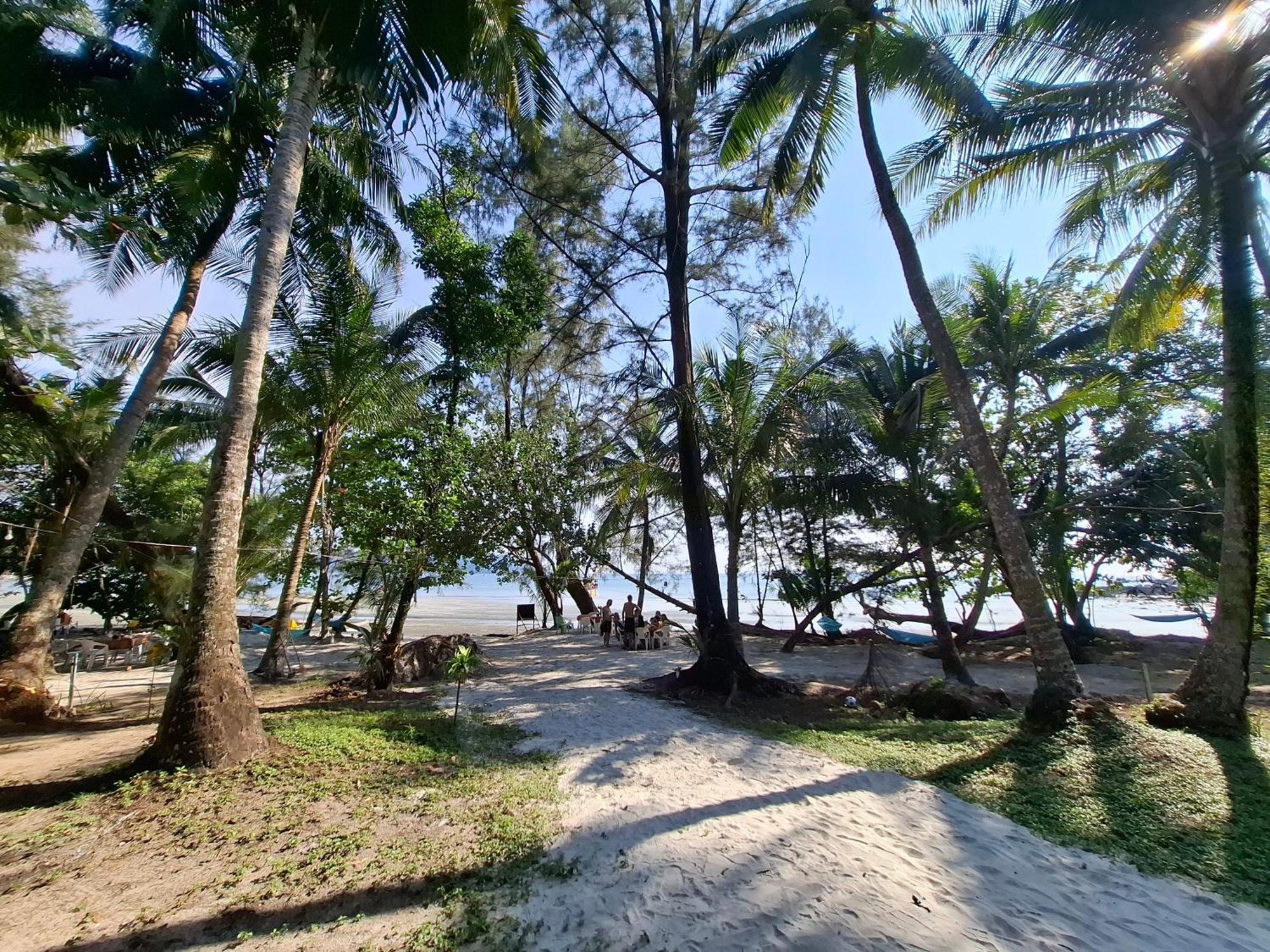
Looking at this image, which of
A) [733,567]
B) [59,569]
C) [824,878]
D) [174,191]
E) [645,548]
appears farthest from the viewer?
[645,548]

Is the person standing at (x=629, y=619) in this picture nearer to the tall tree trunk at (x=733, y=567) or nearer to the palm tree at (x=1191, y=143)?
the tall tree trunk at (x=733, y=567)

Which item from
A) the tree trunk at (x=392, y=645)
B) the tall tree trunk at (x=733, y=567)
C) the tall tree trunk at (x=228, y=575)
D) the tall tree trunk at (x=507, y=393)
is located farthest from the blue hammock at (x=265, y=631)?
the tall tree trunk at (x=228, y=575)

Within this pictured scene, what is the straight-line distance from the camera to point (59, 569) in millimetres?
6965

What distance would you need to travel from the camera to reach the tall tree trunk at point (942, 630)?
1042 centimetres

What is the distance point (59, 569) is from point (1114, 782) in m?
11.7

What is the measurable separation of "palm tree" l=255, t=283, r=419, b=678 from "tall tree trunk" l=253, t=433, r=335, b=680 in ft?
0.04

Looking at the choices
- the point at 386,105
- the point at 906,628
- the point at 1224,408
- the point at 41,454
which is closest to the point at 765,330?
the point at 1224,408

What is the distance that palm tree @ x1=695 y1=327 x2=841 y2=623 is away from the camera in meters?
9.55

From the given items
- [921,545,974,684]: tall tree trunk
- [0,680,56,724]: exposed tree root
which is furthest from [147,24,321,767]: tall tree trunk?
[921,545,974,684]: tall tree trunk

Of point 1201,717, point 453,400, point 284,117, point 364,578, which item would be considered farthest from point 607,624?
point 284,117

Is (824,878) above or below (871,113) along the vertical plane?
below

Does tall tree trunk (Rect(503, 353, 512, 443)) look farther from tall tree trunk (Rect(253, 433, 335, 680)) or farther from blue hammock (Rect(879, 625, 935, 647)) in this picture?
blue hammock (Rect(879, 625, 935, 647))

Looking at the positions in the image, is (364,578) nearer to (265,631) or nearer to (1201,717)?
(265,631)

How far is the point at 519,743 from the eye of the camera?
6.07 meters
